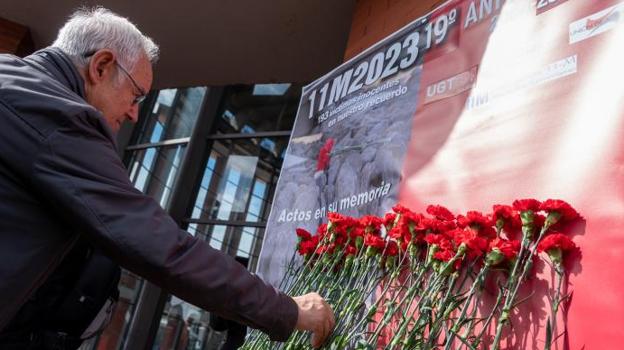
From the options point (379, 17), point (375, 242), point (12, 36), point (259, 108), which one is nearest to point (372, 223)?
point (375, 242)

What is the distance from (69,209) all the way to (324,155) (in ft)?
4.70

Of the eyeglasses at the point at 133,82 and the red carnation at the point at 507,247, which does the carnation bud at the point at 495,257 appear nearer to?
the red carnation at the point at 507,247

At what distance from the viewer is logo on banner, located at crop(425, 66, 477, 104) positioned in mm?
1625

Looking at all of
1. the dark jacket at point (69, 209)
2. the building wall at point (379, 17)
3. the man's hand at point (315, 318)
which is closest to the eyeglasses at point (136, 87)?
the dark jacket at point (69, 209)

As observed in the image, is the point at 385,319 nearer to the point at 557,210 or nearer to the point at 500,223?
the point at 500,223

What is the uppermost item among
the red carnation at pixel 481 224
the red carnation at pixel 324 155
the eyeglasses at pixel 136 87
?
the red carnation at pixel 324 155

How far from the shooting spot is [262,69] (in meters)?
4.14

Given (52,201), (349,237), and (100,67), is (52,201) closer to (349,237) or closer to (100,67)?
(100,67)

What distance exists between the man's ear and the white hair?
2cm

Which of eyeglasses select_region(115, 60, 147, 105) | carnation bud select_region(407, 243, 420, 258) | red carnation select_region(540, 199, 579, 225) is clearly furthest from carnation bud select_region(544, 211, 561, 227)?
eyeglasses select_region(115, 60, 147, 105)

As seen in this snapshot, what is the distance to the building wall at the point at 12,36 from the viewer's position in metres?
4.26

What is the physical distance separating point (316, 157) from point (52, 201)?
4.86ft

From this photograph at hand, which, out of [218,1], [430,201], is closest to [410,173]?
[430,201]

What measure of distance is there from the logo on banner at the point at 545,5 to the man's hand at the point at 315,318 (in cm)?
100
